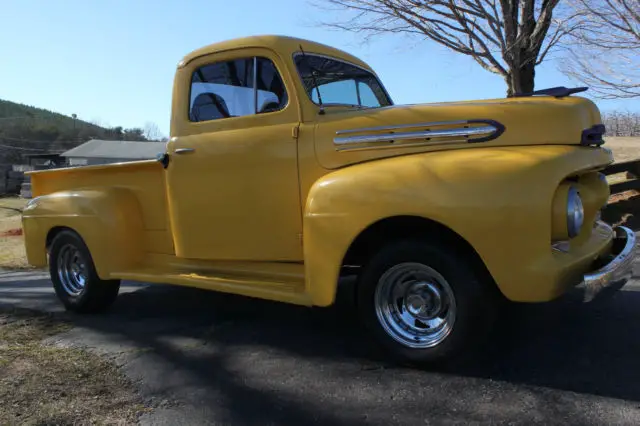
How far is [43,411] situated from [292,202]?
191 cm

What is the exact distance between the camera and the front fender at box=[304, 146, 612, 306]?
2.65 meters

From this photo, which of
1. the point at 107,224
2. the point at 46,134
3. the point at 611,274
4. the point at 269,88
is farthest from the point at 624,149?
the point at 46,134

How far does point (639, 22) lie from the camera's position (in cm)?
863

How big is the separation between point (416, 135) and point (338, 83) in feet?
4.08

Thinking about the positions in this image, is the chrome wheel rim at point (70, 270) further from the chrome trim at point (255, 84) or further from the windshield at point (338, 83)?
the windshield at point (338, 83)

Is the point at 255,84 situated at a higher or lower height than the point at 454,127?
higher

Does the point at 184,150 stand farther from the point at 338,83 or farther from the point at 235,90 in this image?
the point at 338,83

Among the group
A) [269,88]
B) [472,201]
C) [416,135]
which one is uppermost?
[269,88]

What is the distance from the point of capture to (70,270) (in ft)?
16.6

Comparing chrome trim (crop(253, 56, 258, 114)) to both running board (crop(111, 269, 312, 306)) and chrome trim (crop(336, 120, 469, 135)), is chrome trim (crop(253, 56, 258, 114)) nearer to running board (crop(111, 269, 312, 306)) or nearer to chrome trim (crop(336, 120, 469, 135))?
chrome trim (crop(336, 120, 469, 135))

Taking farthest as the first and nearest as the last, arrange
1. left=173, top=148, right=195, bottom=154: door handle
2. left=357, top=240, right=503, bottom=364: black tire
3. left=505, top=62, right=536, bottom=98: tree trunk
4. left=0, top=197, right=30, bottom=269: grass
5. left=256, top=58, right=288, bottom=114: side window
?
left=0, top=197, right=30, bottom=269: grass, left=505, top=62, right=536, bottom=98: tree trunk, left=173, top=148, right=195, bottom=154: door handle, left=256, top=58, right=288, bottom=114: side window, left=357, top=240, right=503, bottom=364: black tire

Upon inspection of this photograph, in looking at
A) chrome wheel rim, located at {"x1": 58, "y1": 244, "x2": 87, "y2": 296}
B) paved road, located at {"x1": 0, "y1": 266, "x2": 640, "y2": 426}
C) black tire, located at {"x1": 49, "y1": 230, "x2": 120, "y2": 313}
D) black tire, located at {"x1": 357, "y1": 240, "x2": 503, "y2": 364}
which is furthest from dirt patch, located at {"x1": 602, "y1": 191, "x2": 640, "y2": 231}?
chrome wheel rim, located at {"x1": 58, "y1": 244, "x2": 87, "y2": 296}

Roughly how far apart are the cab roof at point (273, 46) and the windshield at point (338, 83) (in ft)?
0.23

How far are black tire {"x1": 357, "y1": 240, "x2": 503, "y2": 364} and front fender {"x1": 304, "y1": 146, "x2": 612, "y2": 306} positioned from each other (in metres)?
0.16
